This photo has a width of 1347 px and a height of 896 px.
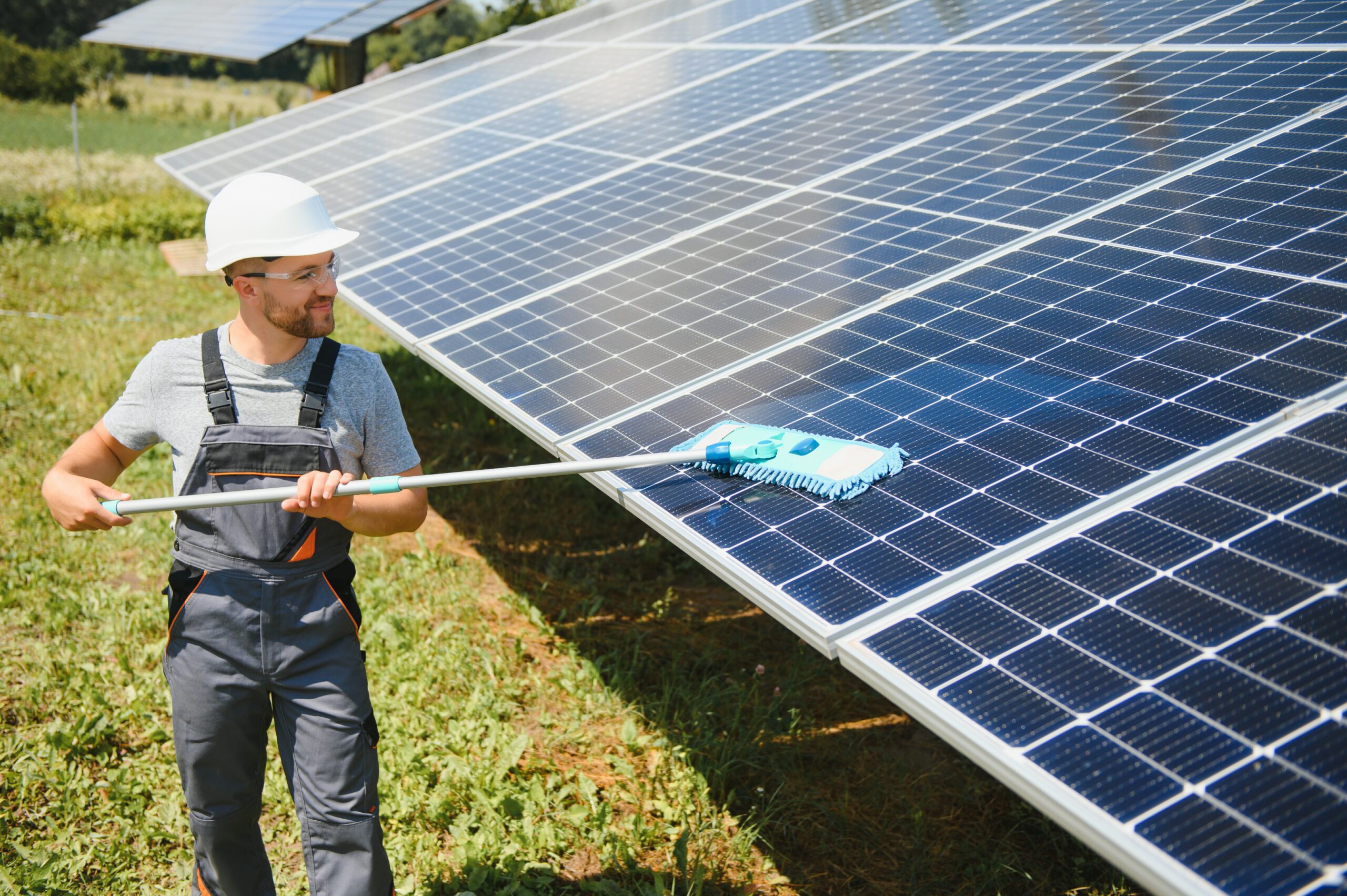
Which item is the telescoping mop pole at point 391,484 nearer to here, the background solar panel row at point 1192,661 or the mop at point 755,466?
the mop at point 755,466

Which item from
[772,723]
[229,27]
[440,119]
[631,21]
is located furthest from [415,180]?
[229,27]

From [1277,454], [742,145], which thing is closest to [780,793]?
[1277,454]

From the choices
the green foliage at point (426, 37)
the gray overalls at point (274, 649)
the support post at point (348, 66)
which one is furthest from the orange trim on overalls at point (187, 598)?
the green foliage at point (426, 37)

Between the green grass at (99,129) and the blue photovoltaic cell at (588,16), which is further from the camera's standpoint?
the green grass at (99,129)

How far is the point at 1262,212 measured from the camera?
448cm

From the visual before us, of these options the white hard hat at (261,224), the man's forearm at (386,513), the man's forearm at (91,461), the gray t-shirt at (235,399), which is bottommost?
the man's forearm at (386,513)

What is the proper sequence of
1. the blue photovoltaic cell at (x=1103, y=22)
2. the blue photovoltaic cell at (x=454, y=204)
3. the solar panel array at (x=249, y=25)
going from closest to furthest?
the blue photovoltaic cell at (x=1103, y=22) < the blue photovoltaic cell at (x=454, y=204) < the solar panel array at (x=249, y=25)

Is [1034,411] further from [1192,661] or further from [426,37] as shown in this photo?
[426,37]

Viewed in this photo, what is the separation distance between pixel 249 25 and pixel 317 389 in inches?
549

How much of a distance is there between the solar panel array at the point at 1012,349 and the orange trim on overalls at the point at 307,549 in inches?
43.3

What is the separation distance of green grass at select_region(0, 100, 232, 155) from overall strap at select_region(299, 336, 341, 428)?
32.3 meters

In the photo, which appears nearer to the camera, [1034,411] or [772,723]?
[1034,411]

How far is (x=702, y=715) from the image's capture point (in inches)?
219

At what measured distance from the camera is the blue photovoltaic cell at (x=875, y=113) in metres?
6.68
